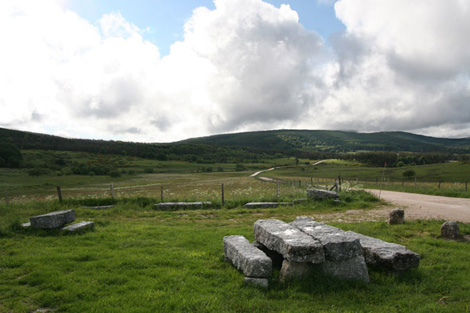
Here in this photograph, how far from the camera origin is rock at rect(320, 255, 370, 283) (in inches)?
281

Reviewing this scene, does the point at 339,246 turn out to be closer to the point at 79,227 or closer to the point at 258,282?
the point at 258,282

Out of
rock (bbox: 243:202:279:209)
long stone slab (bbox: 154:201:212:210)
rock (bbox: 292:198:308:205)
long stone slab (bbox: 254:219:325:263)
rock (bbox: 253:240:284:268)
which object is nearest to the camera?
long stone slab (bbox: 254:219:325:263)

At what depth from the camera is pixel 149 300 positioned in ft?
19.5

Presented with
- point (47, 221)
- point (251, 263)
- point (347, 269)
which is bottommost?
point (347, 269)

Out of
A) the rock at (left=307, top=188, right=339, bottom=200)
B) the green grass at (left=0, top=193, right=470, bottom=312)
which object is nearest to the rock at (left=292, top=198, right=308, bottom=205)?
the rock at (left=307, top=188, right=339, bottom=200)

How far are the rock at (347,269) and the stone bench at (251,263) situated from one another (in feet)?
5.17

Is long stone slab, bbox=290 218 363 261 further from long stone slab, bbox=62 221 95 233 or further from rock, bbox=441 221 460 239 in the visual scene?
long stone slab, bbox=62 221 95 233

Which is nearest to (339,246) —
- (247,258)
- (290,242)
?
(290,242)

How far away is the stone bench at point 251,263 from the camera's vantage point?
6895mm

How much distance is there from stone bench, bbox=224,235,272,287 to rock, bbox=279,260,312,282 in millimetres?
409

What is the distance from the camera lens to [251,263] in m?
6.97

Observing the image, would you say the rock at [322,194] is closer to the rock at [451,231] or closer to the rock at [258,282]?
the rock at [451,231]

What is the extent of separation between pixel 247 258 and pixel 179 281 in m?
1.82

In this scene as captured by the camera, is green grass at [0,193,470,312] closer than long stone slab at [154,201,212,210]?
Yes
